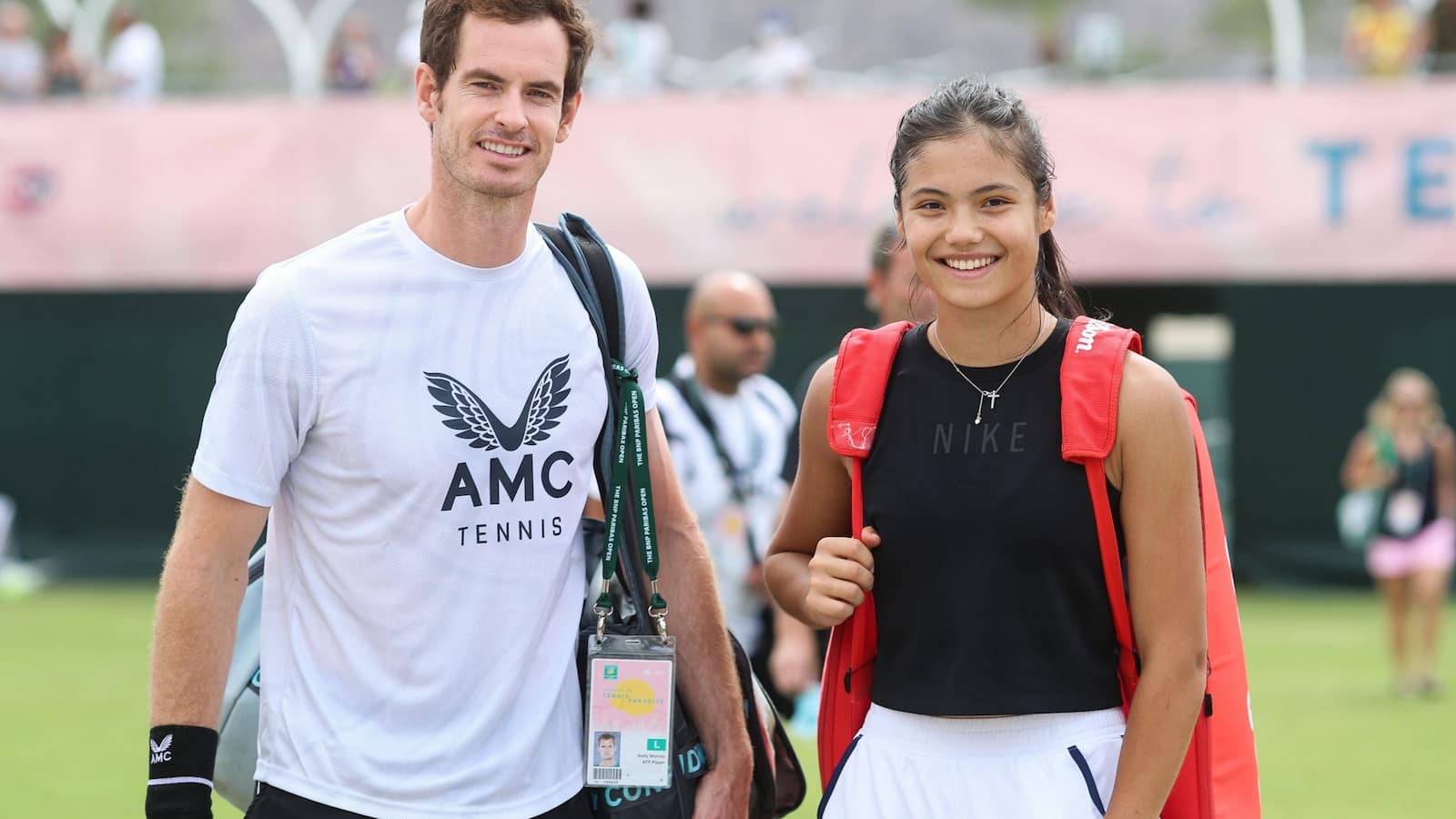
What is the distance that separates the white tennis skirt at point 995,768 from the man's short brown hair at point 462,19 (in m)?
1.23

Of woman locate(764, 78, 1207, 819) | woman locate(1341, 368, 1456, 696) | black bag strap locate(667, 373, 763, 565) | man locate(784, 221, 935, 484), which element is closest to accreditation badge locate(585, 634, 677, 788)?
woman locate(764, 78, 1207, 819)

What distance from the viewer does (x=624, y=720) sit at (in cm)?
303

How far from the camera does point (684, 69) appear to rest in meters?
16.9

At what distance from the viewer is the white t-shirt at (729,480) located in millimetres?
6125

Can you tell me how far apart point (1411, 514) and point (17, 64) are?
A: 13.2 m

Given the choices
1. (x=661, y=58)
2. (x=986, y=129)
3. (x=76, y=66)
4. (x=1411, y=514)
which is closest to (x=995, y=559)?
(x=986, y=129)

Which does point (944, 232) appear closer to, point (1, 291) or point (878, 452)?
point (878, 452)

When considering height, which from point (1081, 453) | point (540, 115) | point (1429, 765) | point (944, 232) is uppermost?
point (540, 115)

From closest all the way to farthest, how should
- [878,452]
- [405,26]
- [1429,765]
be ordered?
1. [878,452]
2. [1429,765]
3. [405,26]

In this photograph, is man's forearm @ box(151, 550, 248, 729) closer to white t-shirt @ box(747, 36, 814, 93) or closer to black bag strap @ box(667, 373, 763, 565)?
black bag strap @ box(667, 373, 763, 565)

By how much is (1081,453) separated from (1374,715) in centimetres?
802

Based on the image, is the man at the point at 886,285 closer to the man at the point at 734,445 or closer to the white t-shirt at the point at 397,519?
the man at the point at 734,445

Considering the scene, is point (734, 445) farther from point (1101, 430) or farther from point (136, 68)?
point (136, 68)

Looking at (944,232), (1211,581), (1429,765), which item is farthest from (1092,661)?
(1429,765)
